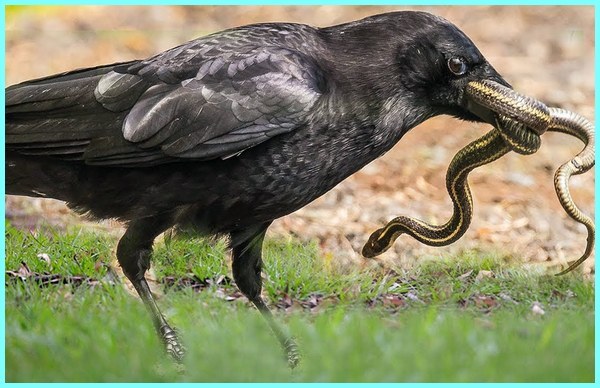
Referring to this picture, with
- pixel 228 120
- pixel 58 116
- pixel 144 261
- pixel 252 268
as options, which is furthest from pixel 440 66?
pixel 58 116

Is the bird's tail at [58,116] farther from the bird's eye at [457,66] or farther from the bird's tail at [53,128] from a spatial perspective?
the bird's eye at [457,66]

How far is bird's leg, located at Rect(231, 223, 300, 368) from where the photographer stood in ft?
18.4

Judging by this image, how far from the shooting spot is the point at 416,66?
5.36m

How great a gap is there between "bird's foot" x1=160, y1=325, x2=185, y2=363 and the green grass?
0.16 ft

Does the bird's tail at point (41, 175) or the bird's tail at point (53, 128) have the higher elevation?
the bird's tail at point (53, 128)

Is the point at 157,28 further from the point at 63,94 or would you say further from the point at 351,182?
the point at 63,94

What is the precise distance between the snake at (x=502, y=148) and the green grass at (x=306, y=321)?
34 centimetres

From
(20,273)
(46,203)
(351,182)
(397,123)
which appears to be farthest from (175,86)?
(351,182)

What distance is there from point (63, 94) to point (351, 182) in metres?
3.10

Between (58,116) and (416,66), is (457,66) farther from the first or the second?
(58,116)

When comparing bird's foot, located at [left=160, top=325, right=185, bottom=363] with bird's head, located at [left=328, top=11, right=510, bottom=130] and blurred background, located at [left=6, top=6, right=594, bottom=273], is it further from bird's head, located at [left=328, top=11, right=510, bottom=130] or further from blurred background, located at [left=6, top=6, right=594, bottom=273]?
bird's head, located at [left=328, top=11, right=510, bottom=130]

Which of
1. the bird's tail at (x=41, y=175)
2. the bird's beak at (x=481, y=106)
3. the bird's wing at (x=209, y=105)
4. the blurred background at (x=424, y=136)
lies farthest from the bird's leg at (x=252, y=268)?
the bird's beak at (x=481, y=106)

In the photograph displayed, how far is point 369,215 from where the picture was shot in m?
7.54

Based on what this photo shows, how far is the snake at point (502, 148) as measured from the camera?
5340mm
